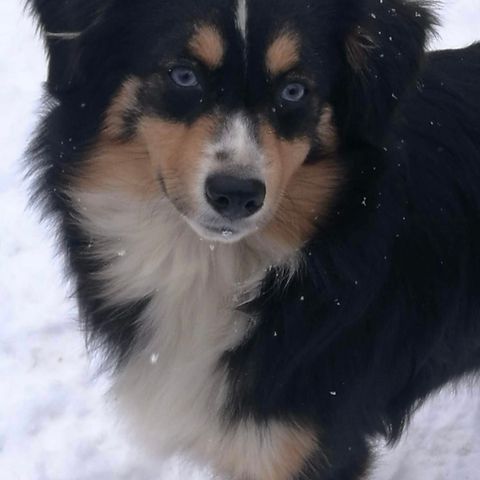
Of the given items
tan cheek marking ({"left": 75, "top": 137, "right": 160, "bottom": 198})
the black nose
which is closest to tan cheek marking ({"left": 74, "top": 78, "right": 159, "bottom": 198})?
tan cheek marking ({"left": 75, "top": 137, "right": 160, "bottom": 198})

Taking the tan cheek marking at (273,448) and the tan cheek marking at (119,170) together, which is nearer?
the tan cheek marking at (119,170)

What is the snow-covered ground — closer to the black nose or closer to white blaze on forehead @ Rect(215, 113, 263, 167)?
the black nose

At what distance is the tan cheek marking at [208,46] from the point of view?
2844mm

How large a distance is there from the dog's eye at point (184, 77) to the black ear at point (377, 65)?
52 cm

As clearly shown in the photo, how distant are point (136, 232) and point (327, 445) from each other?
989mm

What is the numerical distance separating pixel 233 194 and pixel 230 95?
32 cm

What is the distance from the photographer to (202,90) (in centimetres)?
288

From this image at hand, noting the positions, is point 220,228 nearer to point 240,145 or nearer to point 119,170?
point 240,145

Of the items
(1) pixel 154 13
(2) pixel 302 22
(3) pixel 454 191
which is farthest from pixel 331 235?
(1) pixel 154 13

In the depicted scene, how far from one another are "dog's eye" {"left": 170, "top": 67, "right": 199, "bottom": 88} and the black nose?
0.33m

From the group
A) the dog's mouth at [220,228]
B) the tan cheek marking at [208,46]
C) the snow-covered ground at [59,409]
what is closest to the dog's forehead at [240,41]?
the tan cheek marking at [208,46]

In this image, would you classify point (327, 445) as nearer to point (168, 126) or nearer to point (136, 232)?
point (136, 232)

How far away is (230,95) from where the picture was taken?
287 centimetres

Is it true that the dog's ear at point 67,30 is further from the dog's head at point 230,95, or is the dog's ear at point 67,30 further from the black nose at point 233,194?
the black nose at point 233,194
